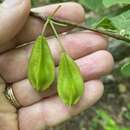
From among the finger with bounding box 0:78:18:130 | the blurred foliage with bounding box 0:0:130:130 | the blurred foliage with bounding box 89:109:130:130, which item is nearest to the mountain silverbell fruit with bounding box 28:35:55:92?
the finger with bounding box 0:78:18:130

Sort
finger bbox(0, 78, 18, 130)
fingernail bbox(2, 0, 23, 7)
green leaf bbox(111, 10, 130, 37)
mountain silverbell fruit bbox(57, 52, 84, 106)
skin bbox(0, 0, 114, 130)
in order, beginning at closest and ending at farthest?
green leaf bbox(111, 10, 130, 37), mountain silverbell fruit bbox(57, 52, 84, 106), fingernail bbox(2, 0, 23, 7), skin bbox(0, 0, 114, 130), finger bbox(0, 78, 18, 130)

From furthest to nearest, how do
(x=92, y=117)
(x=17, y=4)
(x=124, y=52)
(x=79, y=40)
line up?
(x=92, y=117)
(x=124, y=52)
(x=79, y=40)
(x=17, y=4)

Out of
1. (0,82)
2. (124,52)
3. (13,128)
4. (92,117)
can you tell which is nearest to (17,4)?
(0,82)

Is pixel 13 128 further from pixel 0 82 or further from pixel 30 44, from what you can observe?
pixel 30 44

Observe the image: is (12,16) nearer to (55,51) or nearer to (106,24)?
(55,51)

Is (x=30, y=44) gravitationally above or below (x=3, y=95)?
above

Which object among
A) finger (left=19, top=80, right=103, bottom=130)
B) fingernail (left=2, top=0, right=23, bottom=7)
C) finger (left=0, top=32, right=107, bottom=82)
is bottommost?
finger (left=19, top=80, right=103, bottom=130)

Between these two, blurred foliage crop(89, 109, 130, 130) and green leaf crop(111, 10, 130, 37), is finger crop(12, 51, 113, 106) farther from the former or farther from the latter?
blurred foliage crop(89, 109, 130, 130)
